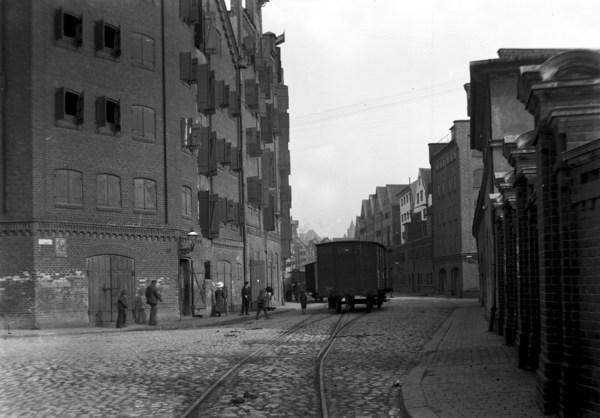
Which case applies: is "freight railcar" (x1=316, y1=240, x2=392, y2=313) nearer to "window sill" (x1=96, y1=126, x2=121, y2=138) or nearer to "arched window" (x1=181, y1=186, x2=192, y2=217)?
"arched window" (x1=181, y1=186, x2=192, y2=217)

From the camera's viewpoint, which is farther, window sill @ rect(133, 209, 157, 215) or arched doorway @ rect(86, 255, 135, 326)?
window sill @ rect(133, 209, 157, 215)

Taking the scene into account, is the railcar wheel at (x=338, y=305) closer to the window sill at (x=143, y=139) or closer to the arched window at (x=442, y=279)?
the window sill at (x=143, y=139)

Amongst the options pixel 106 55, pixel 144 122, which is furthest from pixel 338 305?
pixel 106 55

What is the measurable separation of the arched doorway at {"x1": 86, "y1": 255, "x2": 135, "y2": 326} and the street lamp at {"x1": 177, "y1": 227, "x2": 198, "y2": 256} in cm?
252

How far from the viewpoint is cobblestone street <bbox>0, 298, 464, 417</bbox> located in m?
9.28

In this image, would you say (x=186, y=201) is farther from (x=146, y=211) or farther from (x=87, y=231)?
(x=87, y=231)

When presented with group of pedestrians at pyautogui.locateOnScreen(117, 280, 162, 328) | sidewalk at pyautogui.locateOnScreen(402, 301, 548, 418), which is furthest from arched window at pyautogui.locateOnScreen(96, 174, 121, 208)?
sidewalk at pyautogui.locateOnScreen(402, 301, 548, 418)

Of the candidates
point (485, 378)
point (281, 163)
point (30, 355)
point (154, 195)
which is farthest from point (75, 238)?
point (281, 163)

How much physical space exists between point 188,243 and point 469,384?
22.2m

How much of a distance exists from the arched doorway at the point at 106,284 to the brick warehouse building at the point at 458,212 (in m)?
35.7

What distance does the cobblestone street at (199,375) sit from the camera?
→ 928cm

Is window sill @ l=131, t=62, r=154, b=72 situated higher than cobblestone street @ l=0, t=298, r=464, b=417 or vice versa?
window sill @ l=131, t=62, r=154, b=72

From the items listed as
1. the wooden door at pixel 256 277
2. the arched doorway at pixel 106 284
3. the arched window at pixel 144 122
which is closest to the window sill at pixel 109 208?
the arched doorway at pixel 106 284

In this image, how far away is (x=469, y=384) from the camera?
1020 cm
